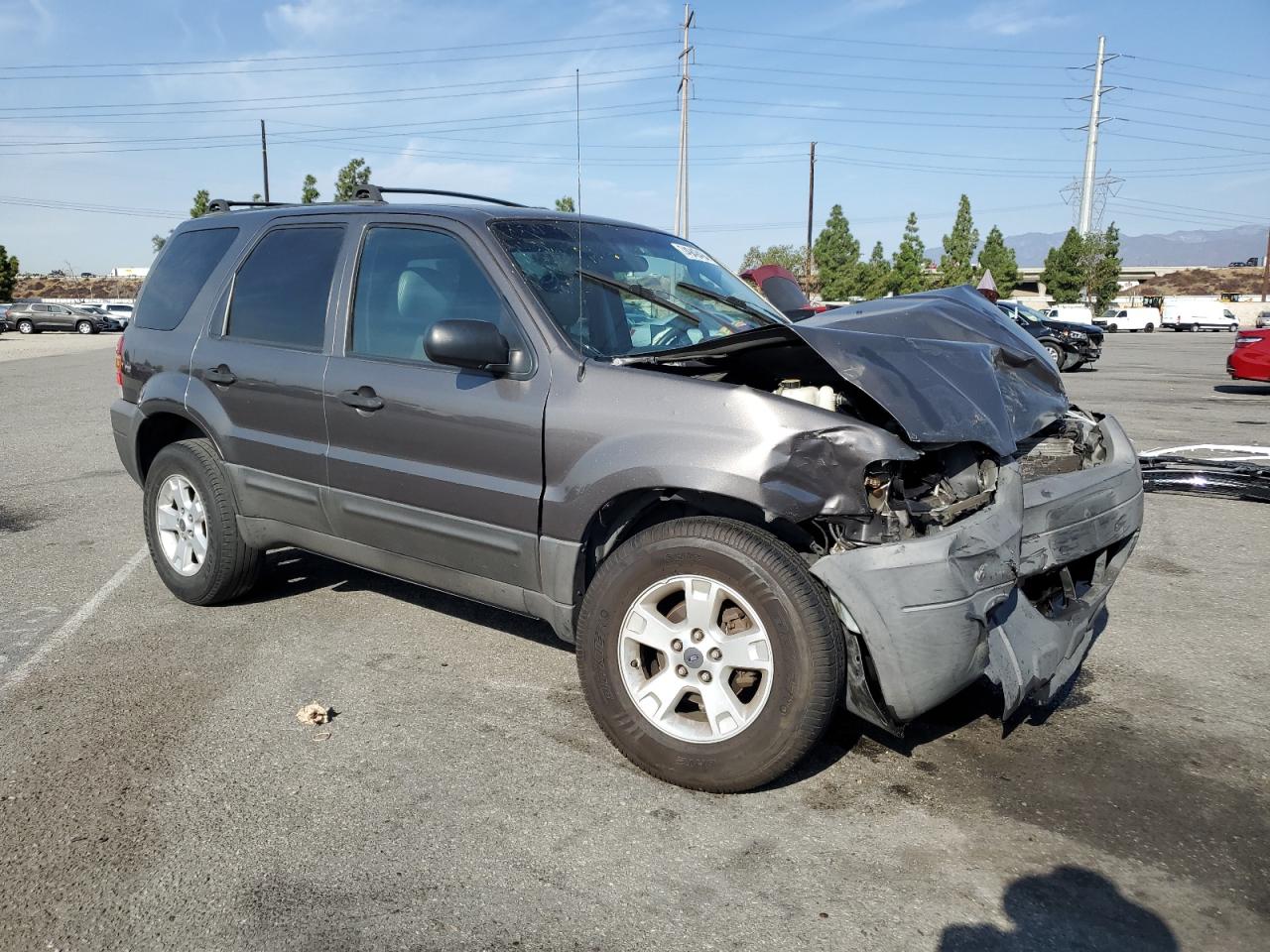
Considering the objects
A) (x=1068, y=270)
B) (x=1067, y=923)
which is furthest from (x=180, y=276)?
(x=1068, y=270)

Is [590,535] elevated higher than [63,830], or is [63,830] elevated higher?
[590,535]

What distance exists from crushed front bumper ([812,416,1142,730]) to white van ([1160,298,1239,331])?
217 feet

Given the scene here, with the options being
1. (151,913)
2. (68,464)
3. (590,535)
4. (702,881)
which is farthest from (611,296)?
(68,464)

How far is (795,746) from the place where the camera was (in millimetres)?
2969

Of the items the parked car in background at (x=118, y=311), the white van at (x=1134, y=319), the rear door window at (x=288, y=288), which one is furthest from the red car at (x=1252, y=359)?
the parked car in background at (x=118, y=311)

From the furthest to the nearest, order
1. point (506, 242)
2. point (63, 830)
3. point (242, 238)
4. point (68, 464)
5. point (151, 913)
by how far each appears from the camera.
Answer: point (68, 464) < point (242, 238) < point (506, 242) < point (63, 830) < point (151, 913)

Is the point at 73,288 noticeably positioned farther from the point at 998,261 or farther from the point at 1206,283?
the point at 1206,283

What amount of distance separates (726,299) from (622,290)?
0.62 meters

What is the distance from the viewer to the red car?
53.9 feet

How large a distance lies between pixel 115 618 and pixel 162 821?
2176 millimetres

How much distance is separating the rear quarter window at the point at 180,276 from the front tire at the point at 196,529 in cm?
69

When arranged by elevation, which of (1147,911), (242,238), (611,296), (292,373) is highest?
(242,238)

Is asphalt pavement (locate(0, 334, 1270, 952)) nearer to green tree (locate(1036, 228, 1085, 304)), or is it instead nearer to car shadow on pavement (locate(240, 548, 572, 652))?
car shadow on pavement (locate(240, 548, 572, 652))

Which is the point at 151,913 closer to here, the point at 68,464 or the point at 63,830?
the point at 63,830
